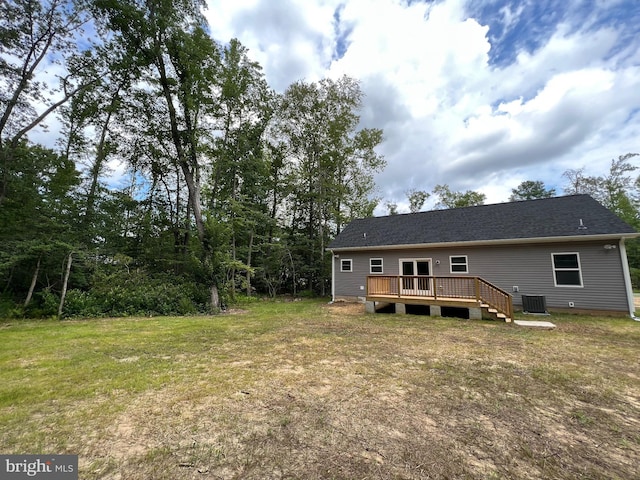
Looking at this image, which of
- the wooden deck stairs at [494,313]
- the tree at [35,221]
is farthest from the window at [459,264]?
the tree at [35,221]

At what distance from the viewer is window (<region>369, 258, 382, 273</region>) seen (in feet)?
41.3

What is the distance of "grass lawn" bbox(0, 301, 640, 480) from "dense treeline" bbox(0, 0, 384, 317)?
4.85m

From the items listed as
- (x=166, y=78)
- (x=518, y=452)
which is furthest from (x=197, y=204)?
(x=518, y=452)

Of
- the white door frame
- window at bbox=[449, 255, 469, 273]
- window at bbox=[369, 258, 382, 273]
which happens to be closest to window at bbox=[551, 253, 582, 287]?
window at bbox=[449, 255, 469, 273]

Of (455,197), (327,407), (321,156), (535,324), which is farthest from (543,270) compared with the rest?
(455,197)

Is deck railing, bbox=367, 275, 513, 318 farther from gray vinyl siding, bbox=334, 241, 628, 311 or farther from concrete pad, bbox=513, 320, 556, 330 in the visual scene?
gray vinyl siding, bbox=334, 241, 628, 311

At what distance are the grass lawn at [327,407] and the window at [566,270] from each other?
11.6ft

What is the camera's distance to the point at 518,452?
227 cm

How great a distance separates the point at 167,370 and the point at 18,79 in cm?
1267

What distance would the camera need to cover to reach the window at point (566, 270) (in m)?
8.95

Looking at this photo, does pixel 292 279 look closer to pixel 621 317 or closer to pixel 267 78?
pixel 267 78

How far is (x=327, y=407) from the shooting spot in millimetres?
3014

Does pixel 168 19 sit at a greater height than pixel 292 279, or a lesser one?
greater

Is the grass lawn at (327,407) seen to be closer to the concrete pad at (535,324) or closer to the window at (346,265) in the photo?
the concrete pad at (535,324)
